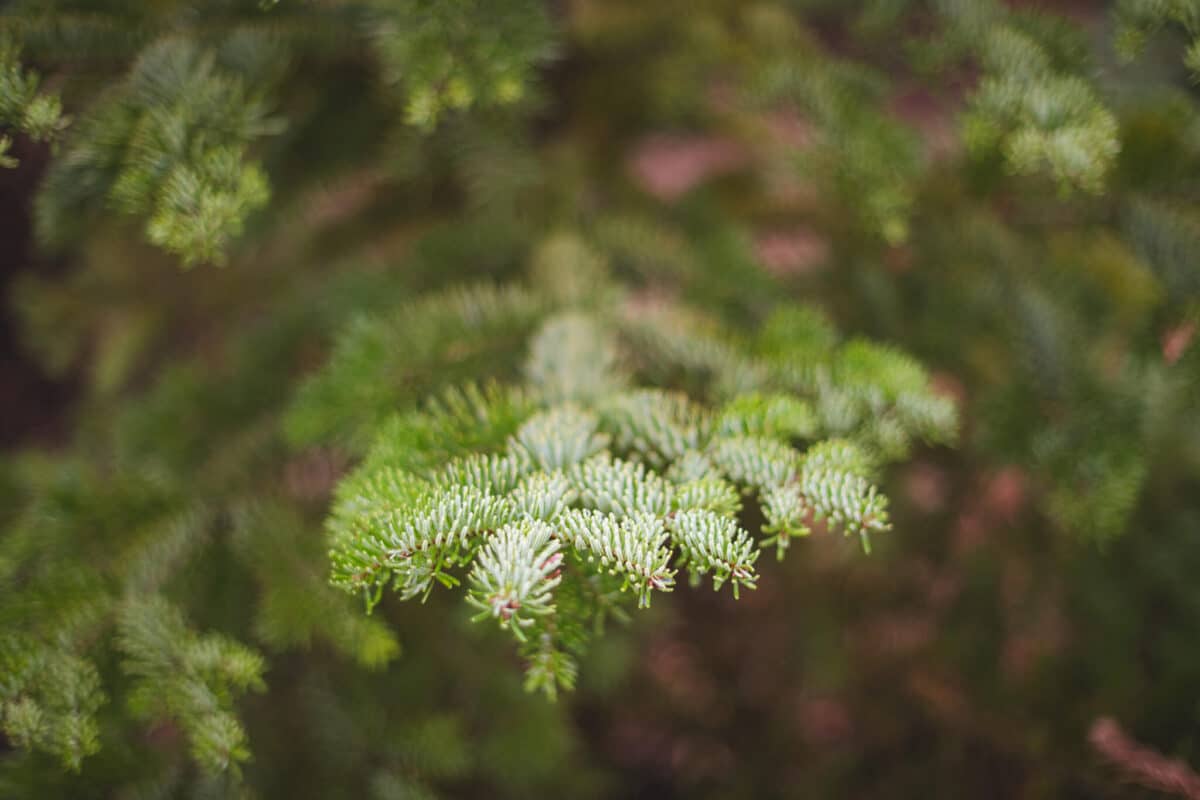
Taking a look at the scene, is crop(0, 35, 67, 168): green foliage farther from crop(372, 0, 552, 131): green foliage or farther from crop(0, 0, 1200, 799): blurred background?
crop(372, 0, 552, 131): green foliage

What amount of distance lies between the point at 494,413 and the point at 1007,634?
41.5 inches

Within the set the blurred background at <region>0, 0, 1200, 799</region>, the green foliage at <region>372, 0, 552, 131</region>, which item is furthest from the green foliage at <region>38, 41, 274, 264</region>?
the green foliage at <region>372, 0, 552, 131</region>

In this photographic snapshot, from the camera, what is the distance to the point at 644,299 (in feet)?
3.73

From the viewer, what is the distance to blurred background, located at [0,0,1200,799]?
70 cm

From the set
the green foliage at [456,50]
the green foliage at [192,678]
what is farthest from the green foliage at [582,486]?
the green foliage at [456,50]

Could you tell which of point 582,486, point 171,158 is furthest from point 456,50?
point 582,486

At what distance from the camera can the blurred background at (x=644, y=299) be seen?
703 mm

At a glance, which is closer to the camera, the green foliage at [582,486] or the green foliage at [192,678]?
the green foliage at [582,486]

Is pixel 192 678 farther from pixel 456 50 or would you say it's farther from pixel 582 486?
pixel 456 50

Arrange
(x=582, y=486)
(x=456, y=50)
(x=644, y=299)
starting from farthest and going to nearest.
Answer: (x=644, y=299) → (x=456, y=50) → (x=582, y=486)

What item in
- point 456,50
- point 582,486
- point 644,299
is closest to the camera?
point 582,486

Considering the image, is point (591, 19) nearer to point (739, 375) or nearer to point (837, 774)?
point (739, 375)

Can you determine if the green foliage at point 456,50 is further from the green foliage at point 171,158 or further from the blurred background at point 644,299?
the green foliage at point 171,158

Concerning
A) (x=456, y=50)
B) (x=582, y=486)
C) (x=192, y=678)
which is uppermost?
(x=456, y=50)
